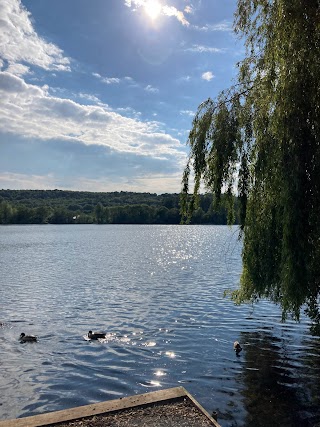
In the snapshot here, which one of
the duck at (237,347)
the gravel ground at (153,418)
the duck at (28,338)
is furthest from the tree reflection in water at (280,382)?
the duck at (28,338)

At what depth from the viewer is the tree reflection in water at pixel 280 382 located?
855 cm

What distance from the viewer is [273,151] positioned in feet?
29.8

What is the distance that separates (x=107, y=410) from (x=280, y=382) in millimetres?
5695

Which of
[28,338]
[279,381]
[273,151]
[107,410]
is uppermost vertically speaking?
[273,151]

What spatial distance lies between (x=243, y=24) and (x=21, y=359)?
12.8m

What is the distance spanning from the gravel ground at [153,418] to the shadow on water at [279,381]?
2.12 meters

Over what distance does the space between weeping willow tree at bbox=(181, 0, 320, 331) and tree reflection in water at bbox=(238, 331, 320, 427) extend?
196 cm

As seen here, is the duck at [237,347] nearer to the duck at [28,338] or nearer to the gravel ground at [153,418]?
the gravel ground at [153,418]

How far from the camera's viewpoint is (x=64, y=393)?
10.1 metres

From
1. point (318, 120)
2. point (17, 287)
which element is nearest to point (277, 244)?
point (318, 120)

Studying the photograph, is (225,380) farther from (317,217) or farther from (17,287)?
(17,287)

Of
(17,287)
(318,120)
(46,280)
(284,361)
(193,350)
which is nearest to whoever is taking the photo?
(318,120)

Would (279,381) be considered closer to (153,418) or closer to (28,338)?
(153,418)

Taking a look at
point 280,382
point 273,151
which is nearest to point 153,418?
point 280,382
